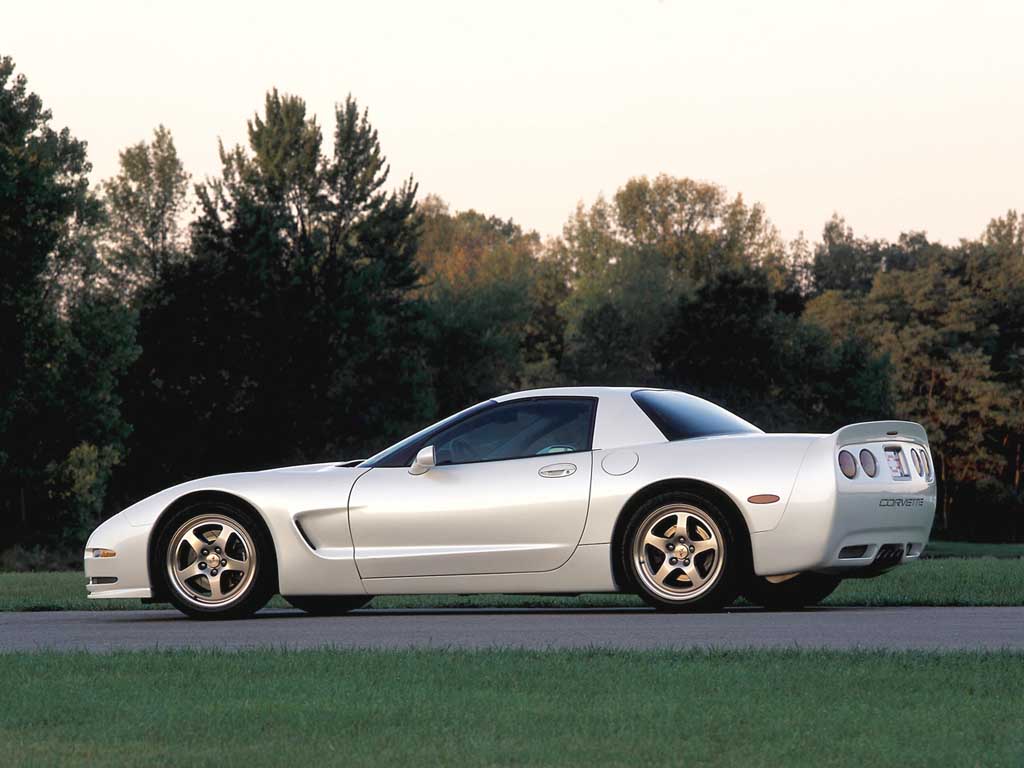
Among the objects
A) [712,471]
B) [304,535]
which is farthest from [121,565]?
[712,471]

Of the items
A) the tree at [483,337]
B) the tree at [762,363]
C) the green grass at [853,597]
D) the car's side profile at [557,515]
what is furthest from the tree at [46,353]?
the car's side profile at [557,515]

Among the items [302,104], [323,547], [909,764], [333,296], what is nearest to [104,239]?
[302,104]

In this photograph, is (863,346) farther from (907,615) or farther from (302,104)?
(907,615)

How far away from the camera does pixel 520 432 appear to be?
1115 centimetres

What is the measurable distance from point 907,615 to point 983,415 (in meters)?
66.1

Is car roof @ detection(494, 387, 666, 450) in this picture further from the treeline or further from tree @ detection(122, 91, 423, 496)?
tree @ detection(122, 91, 423, 496)

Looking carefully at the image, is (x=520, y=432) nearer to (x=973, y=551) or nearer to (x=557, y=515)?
(x=557, y=515)

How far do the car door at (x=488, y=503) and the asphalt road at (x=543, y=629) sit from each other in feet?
1.29

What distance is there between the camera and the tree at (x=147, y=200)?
8475 centimetres

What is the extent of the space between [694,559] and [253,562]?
2.82 metres

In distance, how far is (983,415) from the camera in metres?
74.4

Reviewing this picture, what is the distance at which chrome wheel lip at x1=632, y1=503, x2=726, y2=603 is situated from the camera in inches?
412

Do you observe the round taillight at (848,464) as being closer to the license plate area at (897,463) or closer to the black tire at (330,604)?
Result: the license plate area at (897,463)

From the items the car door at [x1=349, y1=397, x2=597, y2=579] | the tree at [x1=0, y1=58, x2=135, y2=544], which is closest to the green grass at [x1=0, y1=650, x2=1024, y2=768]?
the car door at [x1=349, y1=397, x2=597, y2=579]
